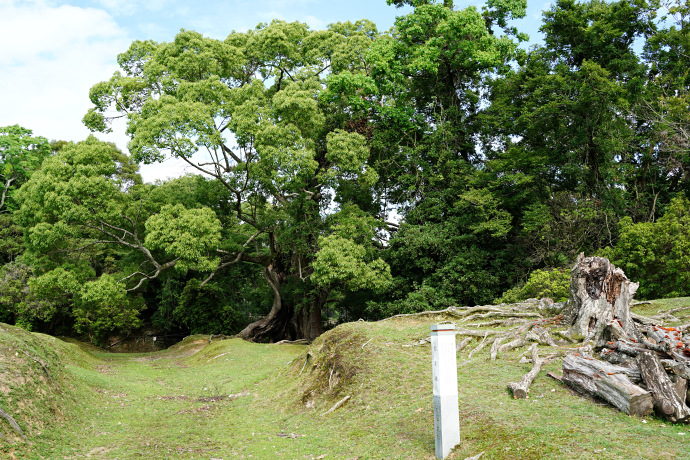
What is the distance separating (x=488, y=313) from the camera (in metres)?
12.6

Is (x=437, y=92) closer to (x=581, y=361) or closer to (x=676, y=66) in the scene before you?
(x=676, y=66)

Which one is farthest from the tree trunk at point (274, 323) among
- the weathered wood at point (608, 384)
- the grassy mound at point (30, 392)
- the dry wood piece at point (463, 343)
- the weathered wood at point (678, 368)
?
the weathered wood at point (678, 368)

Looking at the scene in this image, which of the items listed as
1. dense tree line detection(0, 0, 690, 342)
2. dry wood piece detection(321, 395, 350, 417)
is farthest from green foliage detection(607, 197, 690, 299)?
dry wood piece detection(321, 395, 350, 417)

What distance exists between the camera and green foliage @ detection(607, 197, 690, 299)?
14125mm

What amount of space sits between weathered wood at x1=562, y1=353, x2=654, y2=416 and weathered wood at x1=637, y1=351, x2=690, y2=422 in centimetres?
12

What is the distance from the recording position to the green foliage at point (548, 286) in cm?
1498

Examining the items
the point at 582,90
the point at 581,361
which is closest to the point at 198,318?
the point at 582,90

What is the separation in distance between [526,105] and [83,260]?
19.7 m

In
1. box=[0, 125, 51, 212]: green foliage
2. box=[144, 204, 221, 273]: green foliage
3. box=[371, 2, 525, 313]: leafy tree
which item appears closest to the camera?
box=[144, 204, 221, 273]: green foliage

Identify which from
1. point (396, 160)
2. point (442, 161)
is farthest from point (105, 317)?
point (442, 161)

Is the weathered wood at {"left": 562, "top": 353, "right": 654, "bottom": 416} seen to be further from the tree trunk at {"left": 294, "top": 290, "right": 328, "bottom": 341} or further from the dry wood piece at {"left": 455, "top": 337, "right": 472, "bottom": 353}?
the tree trunk at {"left": 294, "top": 290, "right": 328, "bottom": 341}

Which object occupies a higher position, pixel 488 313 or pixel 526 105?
pixel 526 105

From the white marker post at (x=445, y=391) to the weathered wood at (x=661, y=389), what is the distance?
7.73 ft

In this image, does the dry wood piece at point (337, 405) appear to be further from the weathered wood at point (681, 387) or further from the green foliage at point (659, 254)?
the green foliage at point (659, 254)
